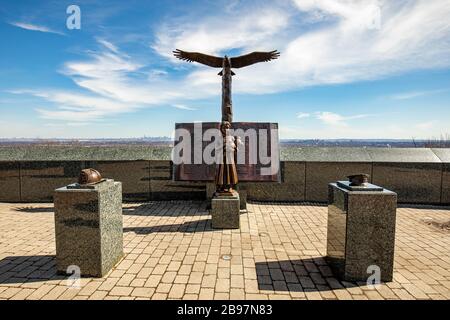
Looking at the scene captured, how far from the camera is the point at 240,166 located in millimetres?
7594

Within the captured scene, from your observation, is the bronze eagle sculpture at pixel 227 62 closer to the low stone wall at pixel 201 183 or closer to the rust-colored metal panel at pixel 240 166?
the rust-colored metal panel at pixel 240 166

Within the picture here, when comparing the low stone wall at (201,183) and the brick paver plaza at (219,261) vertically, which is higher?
the low stone wall at (201,183)

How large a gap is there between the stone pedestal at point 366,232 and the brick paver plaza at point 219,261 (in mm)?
206

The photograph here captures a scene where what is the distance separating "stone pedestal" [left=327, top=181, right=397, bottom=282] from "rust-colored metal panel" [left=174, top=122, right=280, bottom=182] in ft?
12.9

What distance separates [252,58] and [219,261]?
514cm

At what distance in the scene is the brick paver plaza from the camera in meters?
3.39

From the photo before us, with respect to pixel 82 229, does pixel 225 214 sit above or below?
below

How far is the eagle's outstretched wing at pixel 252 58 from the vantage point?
7.01 m

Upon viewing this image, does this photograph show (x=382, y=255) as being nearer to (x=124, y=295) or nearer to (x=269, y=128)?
(x=124, y=295)

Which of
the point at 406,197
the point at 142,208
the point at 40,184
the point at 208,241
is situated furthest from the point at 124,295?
the point at 406,197

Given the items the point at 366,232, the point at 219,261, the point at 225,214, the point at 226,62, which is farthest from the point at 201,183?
the point at 366,232

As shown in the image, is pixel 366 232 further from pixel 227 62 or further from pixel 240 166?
pixel 227 62

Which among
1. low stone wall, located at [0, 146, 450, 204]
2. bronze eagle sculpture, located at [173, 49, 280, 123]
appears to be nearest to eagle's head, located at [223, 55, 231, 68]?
bronze eagle sculpture, located at [173, 49, 280, 123]

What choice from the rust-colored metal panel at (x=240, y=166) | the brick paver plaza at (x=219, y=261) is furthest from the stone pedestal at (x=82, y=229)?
the rust-colored metal panel at (x=240, y=166)
